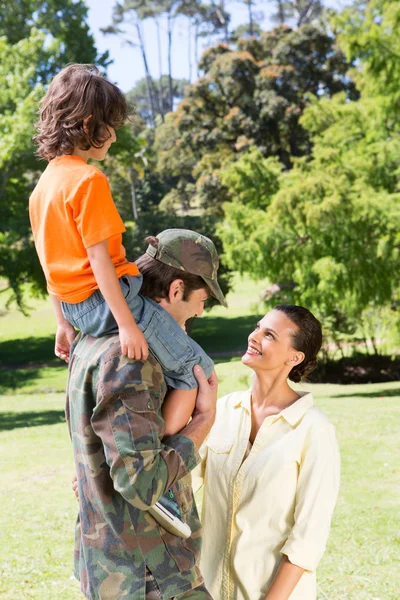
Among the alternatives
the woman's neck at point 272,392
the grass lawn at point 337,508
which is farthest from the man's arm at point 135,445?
the grass lawn at point 337,508

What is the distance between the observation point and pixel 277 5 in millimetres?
52438

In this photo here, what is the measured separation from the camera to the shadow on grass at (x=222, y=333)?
28.2 meters

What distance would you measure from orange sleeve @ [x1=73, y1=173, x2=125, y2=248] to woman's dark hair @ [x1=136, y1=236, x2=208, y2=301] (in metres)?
0.19

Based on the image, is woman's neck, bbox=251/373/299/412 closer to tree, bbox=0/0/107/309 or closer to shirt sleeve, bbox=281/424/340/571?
shirt sleeve, bbox=281/424/340/571

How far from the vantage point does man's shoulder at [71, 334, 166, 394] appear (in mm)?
1886

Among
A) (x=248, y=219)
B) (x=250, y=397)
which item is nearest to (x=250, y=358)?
(x=250, y=397)

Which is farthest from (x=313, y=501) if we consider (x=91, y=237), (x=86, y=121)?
(x=86, y=121)

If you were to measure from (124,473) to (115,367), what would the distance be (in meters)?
0.25

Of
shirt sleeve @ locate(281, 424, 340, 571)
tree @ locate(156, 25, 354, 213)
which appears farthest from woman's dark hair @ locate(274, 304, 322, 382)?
tree @ locate(156, 25, 354, 213)

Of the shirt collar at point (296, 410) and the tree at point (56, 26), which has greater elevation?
the tree at point (56, 26)

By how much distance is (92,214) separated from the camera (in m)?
1.99

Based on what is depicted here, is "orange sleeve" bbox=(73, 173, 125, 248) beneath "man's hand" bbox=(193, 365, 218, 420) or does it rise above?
above

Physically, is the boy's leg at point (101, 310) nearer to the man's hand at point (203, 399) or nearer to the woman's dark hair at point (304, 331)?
the man's hand at point (203, 399)

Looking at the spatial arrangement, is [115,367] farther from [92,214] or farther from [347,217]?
[347,217]
